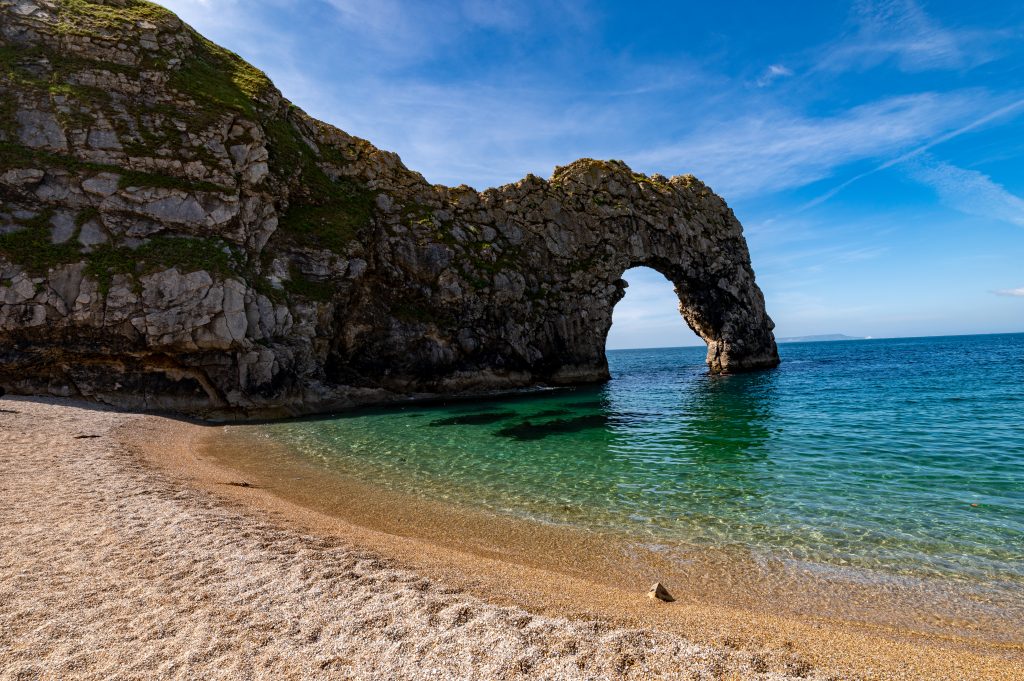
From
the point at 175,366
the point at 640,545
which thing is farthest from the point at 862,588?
the point at 175,366

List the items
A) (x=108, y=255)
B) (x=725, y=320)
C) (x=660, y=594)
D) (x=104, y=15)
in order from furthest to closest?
1. (x=725, y=320)
2. (x=104, y=15)
3. (x=108, y=255)
4. (x=660, y=594)

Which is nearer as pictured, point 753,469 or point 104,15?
point 753,469

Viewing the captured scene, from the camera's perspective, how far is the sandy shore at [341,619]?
5.21 meters

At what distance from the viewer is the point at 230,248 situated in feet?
104

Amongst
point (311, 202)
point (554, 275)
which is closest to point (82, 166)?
point (311, 202)

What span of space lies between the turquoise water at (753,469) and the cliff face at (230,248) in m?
8.80

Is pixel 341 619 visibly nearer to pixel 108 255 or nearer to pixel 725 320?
pixel 108 255

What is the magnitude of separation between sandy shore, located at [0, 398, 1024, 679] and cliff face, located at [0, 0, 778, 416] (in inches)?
873

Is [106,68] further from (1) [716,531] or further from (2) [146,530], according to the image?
(1) [716,531]

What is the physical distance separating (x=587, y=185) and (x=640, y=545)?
49904 millimetres

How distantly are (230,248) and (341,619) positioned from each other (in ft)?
106

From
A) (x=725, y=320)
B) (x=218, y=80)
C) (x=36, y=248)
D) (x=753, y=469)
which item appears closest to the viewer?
(x=753, y=469)

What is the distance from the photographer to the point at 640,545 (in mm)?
9961

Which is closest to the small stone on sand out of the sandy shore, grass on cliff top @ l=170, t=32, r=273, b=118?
the sandy shore
